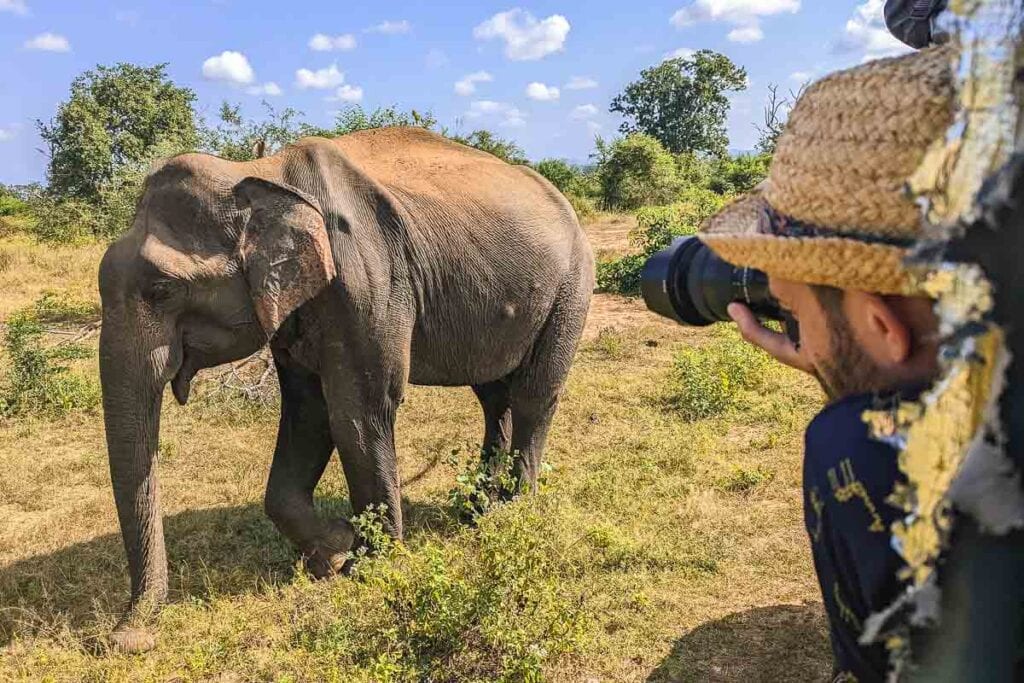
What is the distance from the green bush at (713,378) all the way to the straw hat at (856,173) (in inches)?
225

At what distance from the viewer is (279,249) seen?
3742mm

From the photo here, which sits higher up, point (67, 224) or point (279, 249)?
point (67, 224)

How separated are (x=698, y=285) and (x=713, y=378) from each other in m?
5.42

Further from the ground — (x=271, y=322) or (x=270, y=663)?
(x=271, y=322)

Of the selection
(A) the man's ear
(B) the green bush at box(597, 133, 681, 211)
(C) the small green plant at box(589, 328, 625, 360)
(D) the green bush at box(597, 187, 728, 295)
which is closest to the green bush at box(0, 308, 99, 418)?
(C) the small green plant at box(589, 328, 625, 360)

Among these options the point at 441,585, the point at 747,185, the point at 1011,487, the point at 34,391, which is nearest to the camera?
the point at 1011,487

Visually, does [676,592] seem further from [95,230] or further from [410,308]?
[95,230]

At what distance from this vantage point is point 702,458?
5.72 m

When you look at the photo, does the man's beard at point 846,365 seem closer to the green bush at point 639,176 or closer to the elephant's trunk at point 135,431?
the elephant's trunk at point 135,431

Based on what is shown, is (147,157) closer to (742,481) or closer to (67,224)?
(67,224)

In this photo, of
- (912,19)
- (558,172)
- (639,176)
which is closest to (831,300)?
(912,19)

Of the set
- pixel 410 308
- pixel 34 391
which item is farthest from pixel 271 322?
pixel 34 391

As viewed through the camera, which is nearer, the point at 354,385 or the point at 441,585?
the point at 441,585

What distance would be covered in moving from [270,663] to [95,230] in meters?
14.2
